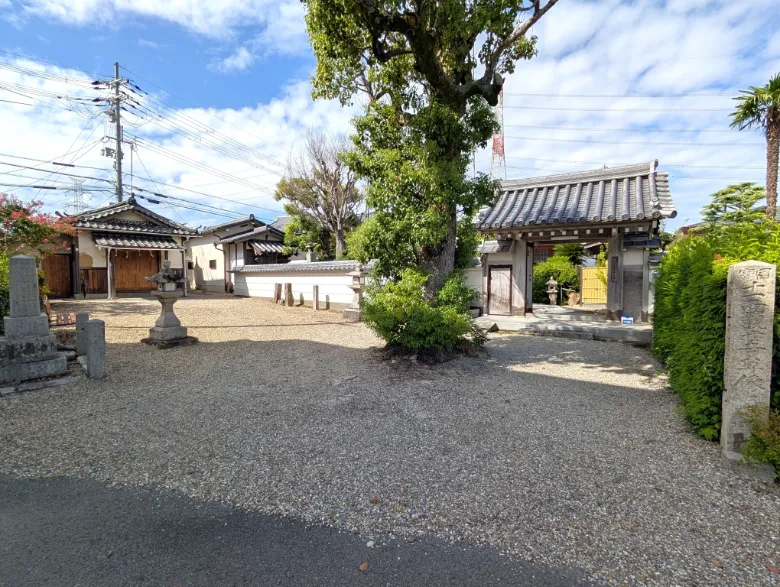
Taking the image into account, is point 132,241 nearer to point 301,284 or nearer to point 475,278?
point 301,284

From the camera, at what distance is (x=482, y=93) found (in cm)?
659

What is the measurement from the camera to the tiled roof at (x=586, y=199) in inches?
370

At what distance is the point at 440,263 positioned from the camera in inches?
269

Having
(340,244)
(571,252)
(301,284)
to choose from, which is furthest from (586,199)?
(340,244)

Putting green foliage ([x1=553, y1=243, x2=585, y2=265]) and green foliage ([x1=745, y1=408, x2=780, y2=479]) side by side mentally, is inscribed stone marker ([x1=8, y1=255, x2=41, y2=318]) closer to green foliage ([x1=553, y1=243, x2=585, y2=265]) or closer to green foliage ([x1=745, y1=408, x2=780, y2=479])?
green foliage ([x1=745, y1=408, x2=780, y2=479])

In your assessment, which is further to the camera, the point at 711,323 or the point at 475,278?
the point at 475,278

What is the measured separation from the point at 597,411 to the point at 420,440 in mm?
2217

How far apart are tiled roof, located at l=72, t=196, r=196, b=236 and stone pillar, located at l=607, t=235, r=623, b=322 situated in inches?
716

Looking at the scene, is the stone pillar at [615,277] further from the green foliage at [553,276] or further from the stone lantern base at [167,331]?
the stone lantern base at [167,331]

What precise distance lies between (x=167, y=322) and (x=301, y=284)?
7.77 meters

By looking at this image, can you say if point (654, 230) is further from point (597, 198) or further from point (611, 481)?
point (611, 481)

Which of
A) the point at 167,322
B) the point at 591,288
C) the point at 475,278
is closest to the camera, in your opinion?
the point at 167,322

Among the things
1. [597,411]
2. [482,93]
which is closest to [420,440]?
[597,411]

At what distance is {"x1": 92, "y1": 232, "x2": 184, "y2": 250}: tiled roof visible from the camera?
1625 cm
